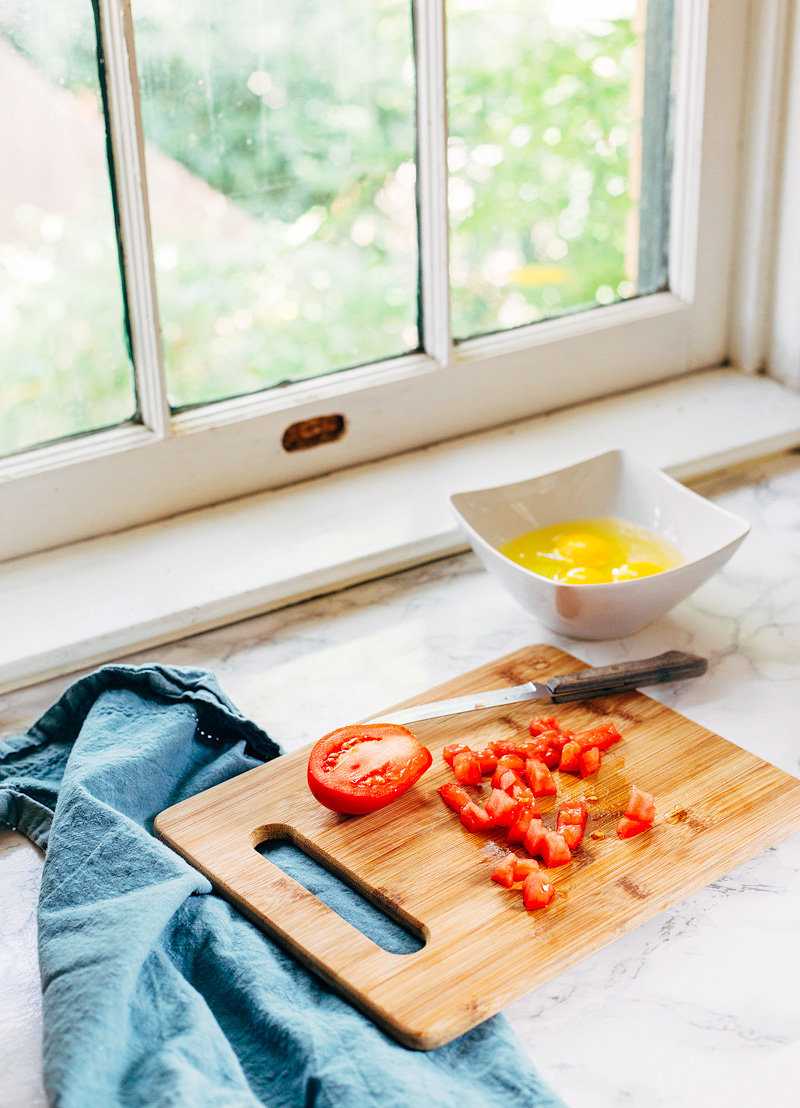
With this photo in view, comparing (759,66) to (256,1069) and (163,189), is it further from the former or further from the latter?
(256,1069)

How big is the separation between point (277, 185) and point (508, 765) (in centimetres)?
69

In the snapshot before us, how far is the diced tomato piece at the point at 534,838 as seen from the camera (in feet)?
2.70

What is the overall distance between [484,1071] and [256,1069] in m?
0.14

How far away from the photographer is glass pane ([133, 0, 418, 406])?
3.79 feet

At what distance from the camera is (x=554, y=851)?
2.67ft

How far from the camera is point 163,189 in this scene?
1175mm

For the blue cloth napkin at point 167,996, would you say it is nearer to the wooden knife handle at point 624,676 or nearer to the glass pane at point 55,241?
the wooden knife handle at point 624,676

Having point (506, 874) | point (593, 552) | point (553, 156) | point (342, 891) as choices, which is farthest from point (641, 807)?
point (553, 156)

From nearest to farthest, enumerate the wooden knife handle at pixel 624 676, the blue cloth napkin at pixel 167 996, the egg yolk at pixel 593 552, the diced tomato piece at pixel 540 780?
the blue cloth napkin at pixel 167 996 < the diced tomato piece at pixel 540 780 < the wooden knife handle at pixel 624 676 < the egg yolk at pixel 593 552

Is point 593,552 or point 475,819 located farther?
point 593,552

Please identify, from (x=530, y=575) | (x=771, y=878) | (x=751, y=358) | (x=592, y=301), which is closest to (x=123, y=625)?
(x=530, y=575)

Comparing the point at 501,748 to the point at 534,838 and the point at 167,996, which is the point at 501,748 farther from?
the point at 167,996

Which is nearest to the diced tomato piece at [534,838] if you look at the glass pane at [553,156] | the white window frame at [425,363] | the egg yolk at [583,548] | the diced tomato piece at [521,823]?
the diced tomato piece at [521,823]

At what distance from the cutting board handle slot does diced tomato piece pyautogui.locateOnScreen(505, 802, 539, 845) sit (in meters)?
0.10
